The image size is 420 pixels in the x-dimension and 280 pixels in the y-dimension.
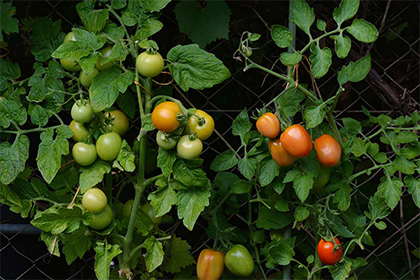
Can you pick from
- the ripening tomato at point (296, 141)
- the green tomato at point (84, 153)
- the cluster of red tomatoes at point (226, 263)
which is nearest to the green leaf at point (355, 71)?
the ripening tomato at point (296, 141)

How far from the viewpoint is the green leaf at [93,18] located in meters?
1.17

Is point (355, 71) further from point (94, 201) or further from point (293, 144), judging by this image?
point (94, 201)

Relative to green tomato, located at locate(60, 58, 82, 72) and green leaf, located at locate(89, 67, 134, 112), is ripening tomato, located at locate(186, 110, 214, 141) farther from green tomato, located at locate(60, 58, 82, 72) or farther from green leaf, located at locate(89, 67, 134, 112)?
green tomato, located at locate(60, 58, 82, 72)

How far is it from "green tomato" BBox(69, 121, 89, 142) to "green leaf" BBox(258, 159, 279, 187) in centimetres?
43

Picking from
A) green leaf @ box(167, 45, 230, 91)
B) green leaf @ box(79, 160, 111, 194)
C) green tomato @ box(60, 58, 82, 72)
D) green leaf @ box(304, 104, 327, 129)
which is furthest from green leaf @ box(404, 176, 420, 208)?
green tomato @ box(60, 58, 82, 72)

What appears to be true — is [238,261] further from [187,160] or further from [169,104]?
[169,104]

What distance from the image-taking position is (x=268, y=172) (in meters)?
1.21

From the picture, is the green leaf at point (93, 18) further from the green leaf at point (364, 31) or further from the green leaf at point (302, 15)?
the green leaf at point (364, 31)

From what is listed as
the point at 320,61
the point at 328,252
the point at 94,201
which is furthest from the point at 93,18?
the point at 328,252

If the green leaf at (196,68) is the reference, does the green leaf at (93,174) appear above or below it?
below

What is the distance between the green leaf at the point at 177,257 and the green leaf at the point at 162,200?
12.0 inches

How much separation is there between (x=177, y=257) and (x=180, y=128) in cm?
51

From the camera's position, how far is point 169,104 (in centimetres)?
107

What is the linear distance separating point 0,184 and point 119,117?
33 cm
